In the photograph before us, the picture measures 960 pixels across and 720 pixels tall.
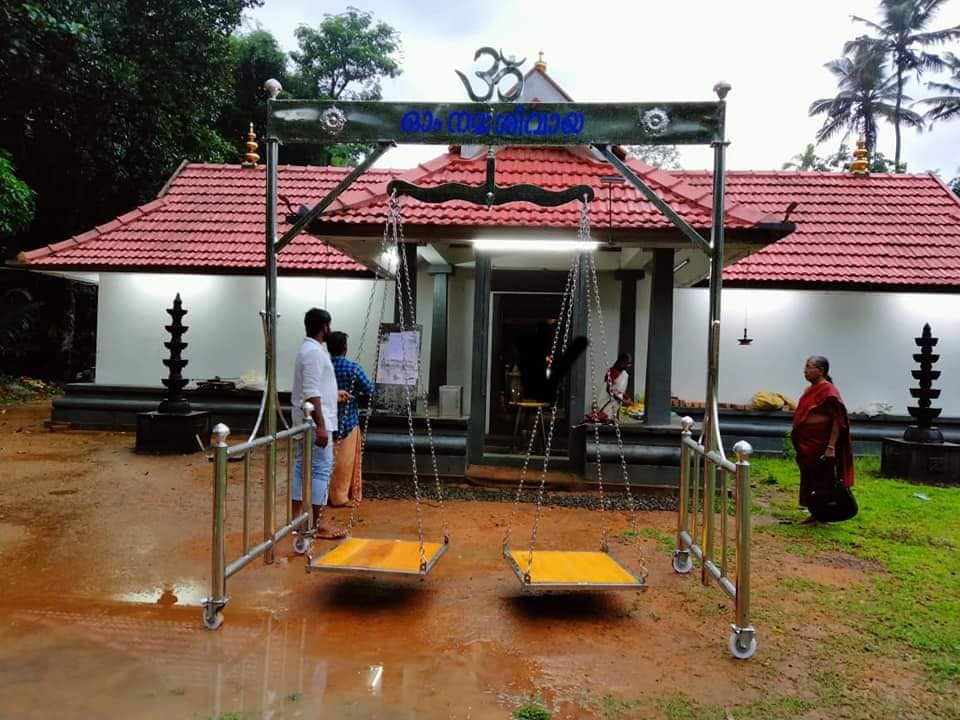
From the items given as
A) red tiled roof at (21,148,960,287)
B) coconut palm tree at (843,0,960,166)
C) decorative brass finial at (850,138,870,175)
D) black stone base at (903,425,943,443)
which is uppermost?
coconut palm tree at (843,0,960,166)

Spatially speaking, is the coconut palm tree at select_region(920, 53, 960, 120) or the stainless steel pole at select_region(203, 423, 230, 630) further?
the coconut palm tree at select_region(920, 53, 960, 120)

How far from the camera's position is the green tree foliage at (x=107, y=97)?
14.3 meters

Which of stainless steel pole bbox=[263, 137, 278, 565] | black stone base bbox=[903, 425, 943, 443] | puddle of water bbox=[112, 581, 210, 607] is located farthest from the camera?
black stone base bbox=[903, 425, 943, 443]

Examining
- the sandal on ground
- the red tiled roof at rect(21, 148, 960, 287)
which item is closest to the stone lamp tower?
the red tiled roof at rect(21, 148, 960, 287)

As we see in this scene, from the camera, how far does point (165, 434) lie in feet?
30.3

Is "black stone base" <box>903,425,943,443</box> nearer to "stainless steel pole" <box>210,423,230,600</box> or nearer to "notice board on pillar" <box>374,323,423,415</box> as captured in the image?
"notice board on pillar" <box>374,323,423,415</box>

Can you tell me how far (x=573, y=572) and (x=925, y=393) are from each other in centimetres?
669

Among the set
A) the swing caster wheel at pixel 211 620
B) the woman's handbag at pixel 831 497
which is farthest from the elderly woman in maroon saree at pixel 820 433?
the swing caster wheel at pixel 211 620

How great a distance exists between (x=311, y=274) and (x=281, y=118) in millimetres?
6599

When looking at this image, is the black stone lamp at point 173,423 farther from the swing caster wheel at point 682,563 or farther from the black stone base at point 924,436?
the black stone base at point 924,436

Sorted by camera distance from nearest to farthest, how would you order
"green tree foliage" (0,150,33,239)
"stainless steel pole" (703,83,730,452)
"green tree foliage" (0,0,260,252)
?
"stainless steel pole" (703,83,730,452)
"green tree foliage" (0,150,33,239)
"green tree foliage" (0,0,260,252)

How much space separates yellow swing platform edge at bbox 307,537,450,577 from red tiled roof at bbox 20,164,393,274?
23.1ft

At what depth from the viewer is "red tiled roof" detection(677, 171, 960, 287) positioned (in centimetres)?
1076

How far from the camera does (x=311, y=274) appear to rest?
36.7ft
